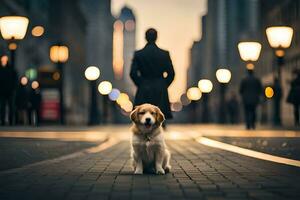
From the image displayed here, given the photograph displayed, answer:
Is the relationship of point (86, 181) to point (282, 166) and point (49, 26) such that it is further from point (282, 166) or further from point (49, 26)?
point (49, 26)

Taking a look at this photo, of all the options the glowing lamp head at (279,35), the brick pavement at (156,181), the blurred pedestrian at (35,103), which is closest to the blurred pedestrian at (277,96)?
the glowing lamp head at (279,35)

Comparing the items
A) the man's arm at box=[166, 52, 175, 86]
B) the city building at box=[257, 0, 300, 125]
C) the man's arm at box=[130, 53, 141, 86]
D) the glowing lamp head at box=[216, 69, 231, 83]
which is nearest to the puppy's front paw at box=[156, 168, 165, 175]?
the man's arm at box=[130, 53, 141, 86]

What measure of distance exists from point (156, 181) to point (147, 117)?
772 millimetres

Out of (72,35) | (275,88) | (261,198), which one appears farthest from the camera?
(72,35)

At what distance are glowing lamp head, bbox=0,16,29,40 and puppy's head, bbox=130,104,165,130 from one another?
11.2m

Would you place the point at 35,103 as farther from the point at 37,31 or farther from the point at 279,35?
the point at 37,31

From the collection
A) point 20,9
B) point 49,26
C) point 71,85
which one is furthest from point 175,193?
point 71,85

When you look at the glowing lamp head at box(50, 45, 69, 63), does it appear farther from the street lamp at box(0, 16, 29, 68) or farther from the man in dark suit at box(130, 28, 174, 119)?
the man in dark suit at box(130, 28, 174, 119)

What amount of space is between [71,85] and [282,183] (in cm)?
11584

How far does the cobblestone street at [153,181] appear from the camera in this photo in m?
7.37

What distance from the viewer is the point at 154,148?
30.2 ft

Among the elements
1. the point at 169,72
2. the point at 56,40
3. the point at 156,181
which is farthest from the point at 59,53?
the point at 56,40

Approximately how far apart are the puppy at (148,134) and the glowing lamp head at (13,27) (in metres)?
11.1

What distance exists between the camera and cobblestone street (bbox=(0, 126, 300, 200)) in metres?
7.37
